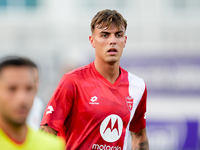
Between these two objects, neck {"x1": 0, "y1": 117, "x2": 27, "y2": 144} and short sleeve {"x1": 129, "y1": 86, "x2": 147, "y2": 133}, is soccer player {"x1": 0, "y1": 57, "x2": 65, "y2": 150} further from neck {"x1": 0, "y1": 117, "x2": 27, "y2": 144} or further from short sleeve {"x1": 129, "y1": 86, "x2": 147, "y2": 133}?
short sleeve {"x1": 129, "y1": 86, "x2": 147, "y2": 133}

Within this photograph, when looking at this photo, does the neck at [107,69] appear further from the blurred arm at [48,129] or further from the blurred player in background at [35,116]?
the blurred player in background at [35,116]

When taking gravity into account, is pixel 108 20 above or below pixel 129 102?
above

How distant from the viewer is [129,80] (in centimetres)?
479

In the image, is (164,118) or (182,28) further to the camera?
(182,28)

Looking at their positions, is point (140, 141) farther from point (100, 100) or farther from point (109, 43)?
point (109, 43)

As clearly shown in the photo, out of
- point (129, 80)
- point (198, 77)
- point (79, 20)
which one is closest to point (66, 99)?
point (129, 80)

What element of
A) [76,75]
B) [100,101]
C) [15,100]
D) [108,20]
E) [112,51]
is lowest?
[15,100]

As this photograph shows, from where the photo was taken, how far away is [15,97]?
243cm

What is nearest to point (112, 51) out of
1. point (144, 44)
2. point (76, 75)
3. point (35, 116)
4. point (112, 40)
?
point (112, 40)

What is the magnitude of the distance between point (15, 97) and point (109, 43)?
220 centimetres

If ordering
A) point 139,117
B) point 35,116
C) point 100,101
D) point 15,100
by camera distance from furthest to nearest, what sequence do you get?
point 35,116
point 139,117
point 100,101
point 15,100

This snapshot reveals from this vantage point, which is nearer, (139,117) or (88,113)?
(88,113)

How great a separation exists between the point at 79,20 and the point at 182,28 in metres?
3.95

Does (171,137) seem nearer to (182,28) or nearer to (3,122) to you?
(182,28)
